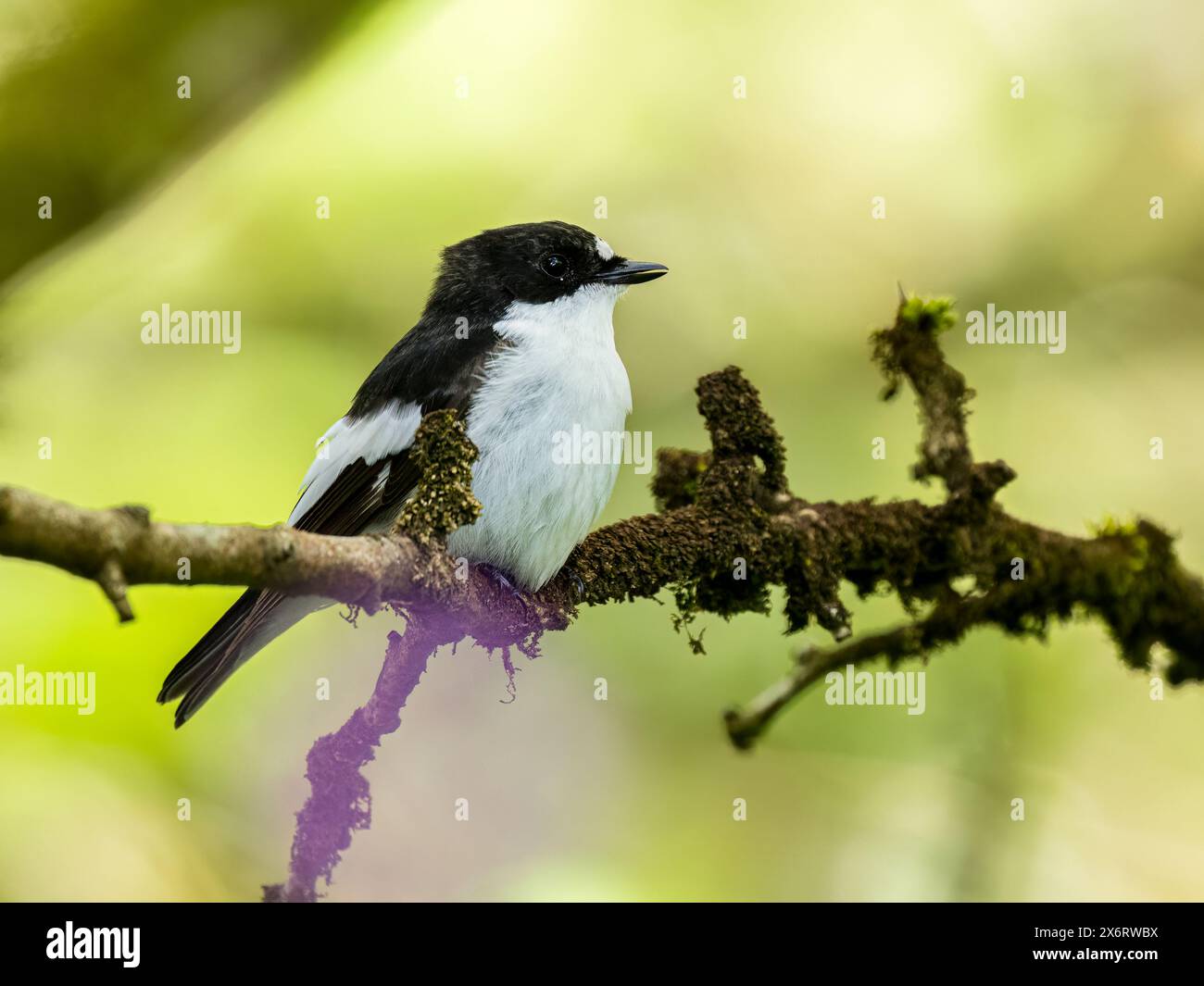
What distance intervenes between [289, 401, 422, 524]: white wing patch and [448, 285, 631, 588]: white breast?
0.71 feet

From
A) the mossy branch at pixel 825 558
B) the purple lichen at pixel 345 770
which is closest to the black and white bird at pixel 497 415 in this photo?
the mossy branch at pixel 825 558

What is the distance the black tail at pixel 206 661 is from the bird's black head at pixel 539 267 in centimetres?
121

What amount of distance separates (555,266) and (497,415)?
28.9 inches

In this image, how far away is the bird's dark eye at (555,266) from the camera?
3688 millimetres

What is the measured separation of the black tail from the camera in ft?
10.8

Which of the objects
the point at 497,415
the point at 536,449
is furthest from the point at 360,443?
the point at 536,449

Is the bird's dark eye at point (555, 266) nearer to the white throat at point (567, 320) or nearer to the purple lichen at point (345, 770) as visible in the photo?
the white throat at point (567, 320)

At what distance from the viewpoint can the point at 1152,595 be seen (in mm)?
2795

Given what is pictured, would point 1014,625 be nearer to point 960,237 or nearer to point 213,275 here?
A: point 960,237

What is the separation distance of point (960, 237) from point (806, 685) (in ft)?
13.6

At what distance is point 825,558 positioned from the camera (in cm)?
291

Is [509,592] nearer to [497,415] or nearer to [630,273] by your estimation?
[497,415]

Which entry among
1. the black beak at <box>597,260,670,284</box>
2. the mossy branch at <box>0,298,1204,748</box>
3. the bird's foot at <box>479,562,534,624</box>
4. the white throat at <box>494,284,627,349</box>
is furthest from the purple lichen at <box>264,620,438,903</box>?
the black beak at <box>597,260,670,284</box>

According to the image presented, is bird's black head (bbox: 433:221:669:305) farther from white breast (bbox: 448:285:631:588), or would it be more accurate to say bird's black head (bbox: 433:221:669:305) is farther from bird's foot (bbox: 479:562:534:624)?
bird's foot (bbox: 479:562:534:624)
